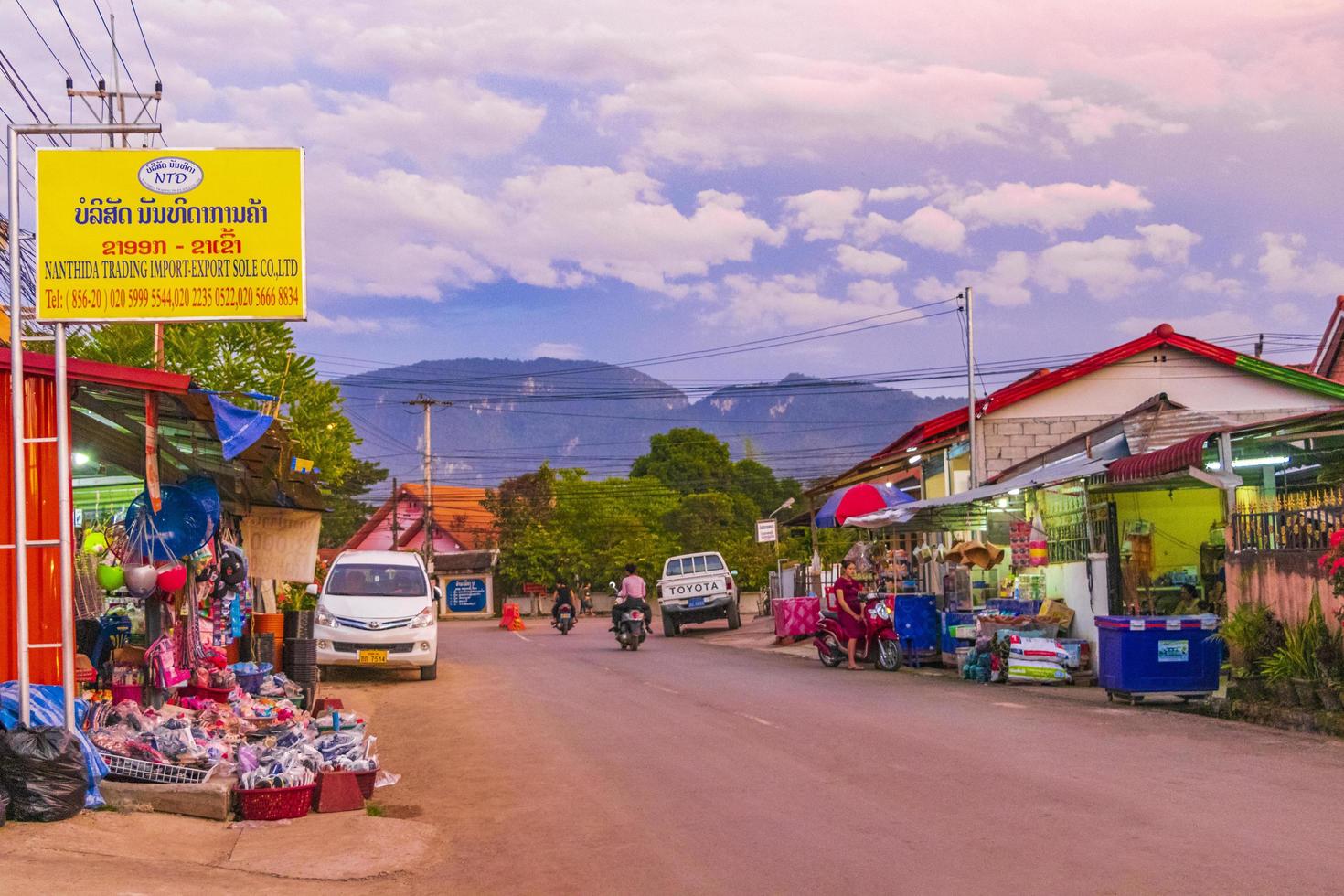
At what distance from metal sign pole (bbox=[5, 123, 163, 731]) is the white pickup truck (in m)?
30.7

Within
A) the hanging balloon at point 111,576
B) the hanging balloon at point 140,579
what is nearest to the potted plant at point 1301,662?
the hanging balloon at point 140,579

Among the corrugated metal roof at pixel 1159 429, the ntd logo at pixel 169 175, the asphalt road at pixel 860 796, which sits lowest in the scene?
the asphalt road at pixel 860 796

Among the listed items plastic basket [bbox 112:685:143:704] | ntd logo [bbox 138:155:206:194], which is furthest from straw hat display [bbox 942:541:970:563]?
ntd logo [bbox 138:155:206:194]

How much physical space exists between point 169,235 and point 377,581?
1252 cm

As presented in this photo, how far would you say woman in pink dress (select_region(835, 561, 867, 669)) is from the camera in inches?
914

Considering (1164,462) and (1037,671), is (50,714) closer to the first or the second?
(1164,462)

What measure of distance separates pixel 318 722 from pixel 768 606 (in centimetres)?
3733

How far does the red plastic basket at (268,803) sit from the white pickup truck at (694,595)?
1201 inches

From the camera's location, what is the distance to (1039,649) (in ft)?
62.4

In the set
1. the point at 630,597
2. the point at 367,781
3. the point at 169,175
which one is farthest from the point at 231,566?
the point at 630,597

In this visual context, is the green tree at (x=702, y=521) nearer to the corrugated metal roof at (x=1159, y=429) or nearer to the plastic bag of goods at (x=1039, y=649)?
the corrugated metal roof at (x=1159, y=429)

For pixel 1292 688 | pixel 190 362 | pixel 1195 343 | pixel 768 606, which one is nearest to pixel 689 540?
pixel 768 606

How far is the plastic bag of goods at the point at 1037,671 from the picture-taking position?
61.7 feet

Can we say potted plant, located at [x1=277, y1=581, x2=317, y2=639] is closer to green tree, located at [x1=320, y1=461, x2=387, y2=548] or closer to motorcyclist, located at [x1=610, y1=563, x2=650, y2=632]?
motorcyclist, located at [x1=610, y1=563, x2=650, y2=632]
